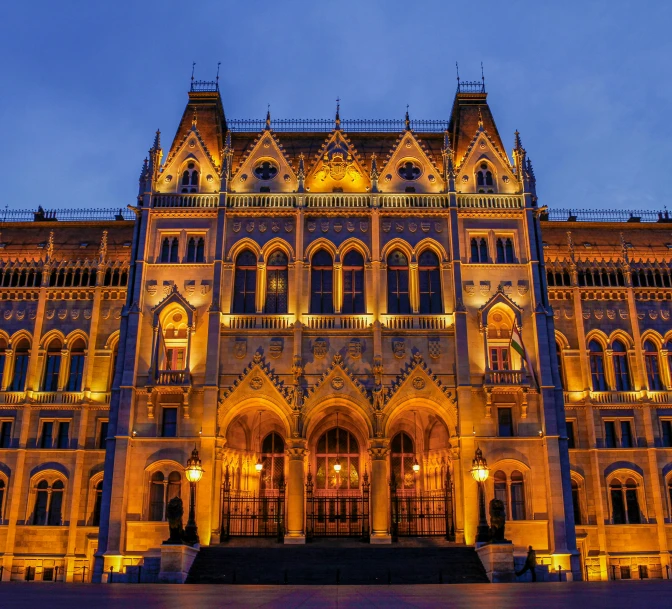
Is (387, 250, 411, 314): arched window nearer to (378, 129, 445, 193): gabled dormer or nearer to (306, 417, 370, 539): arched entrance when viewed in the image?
(378, 129, 445, 193): gabled dormer

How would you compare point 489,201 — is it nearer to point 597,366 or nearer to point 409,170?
point 409,170

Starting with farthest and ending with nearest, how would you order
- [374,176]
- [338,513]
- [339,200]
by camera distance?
[374,176] < [339,200] < [338,513]

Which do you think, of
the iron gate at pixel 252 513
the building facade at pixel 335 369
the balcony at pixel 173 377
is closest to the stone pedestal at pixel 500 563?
the building facade at pixel 335 369

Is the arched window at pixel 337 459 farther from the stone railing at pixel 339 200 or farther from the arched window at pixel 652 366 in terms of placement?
the arched window at pixel 652 366

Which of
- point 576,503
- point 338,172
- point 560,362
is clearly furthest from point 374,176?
point 576,503

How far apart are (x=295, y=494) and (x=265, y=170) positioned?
18365 millimetres

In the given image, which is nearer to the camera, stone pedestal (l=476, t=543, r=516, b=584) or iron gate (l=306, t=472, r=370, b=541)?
stone pedestal (l=476, t=543, r=516, b=584)

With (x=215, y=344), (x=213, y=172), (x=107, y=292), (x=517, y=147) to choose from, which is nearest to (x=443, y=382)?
(x=215, y=344)

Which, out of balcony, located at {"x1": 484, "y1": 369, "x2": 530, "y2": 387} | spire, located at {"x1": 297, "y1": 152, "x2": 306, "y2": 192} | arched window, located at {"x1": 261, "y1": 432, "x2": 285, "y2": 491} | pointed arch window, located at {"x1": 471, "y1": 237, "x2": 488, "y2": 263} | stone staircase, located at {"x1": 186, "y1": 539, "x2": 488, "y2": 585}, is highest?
spire, located at {"x1": 297, "y1": 152, "x2": 306, "y2": 192}

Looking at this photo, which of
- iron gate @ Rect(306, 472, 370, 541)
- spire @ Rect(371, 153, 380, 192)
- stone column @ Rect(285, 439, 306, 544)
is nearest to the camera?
stone column @ Rect(285, 439, 306, 544)

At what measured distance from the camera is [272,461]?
1527 inches

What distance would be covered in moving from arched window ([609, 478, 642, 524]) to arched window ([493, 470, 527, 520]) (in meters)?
6.80

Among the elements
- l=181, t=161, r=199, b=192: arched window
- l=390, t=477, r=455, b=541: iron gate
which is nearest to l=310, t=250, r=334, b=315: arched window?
l=181, t=161, r=199, b=192: arched window

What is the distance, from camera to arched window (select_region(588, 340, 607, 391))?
40.9 metres
